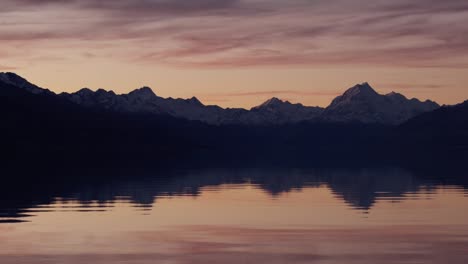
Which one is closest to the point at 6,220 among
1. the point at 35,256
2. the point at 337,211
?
the point at 35,256

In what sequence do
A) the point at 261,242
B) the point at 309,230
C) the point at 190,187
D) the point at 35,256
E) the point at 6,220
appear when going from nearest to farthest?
1. the point at 35,256
2. the point at 261,242
3. the point at 309,230
4. the point at 6,220
5. the point at 190,187

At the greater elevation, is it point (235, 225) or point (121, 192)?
point (121, 192)

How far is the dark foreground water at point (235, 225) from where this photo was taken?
36191 mm

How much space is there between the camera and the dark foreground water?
119 feet

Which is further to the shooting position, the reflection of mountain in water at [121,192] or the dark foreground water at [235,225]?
the reflection of mountain in water at [121,192]

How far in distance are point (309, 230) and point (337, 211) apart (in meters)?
11.8

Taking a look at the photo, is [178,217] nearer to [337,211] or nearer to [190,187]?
[337,211]

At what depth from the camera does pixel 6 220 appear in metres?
51.1

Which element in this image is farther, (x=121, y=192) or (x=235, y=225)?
(x=121, y=192)

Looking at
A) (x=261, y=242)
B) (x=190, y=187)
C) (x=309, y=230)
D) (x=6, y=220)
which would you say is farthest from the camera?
(x=190, y=187)

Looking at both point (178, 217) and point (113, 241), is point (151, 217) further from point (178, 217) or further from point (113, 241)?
point (113, 241)

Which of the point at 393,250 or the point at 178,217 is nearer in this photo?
the point at 393,250

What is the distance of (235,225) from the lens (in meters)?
49.0

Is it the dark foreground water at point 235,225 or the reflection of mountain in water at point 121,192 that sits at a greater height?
the reflection of mountain in water at point 121,192
